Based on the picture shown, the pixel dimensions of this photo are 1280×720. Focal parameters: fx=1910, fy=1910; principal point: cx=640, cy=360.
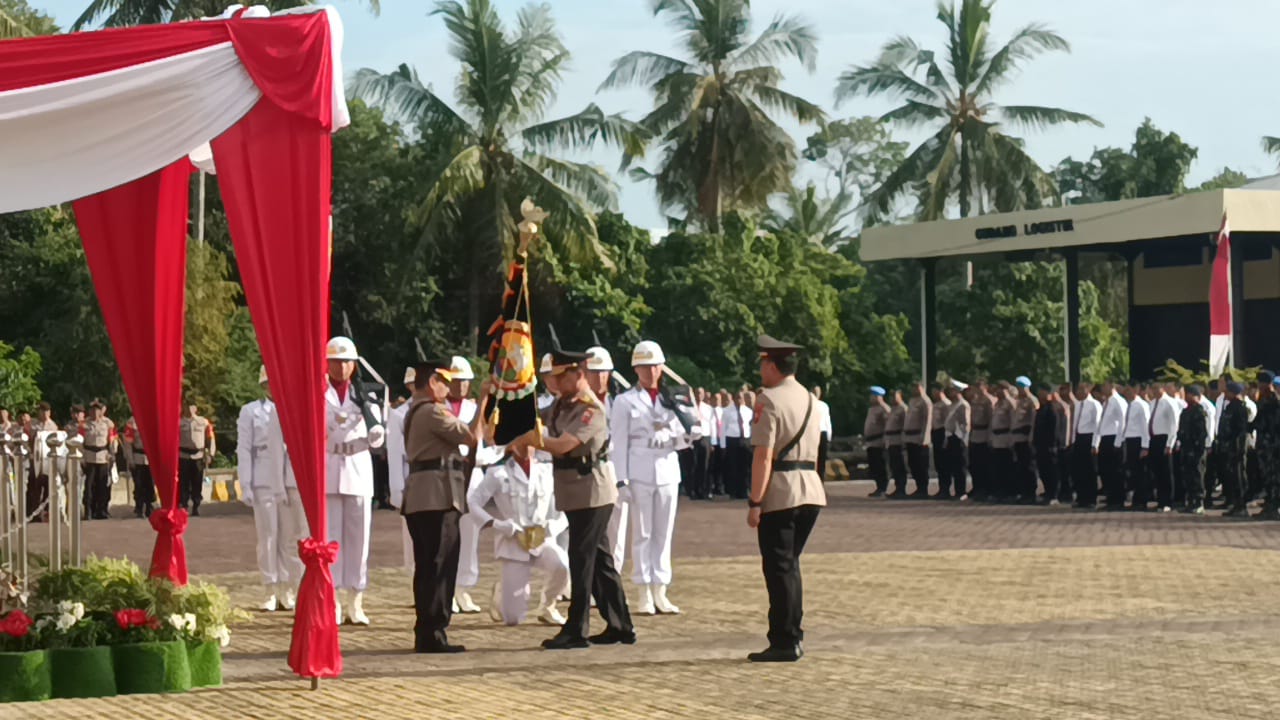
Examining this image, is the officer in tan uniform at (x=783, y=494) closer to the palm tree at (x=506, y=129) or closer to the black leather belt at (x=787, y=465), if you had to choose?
the black leather belt at (x=787, y=465)

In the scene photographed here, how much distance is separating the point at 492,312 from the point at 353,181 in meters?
4.81

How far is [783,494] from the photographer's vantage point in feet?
38.1

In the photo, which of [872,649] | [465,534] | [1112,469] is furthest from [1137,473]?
[872,649]

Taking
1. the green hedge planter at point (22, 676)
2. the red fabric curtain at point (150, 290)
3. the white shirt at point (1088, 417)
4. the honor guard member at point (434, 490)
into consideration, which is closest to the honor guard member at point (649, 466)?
the honor guard member at point (434, 490)

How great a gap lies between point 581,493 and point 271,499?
4039 millimetres

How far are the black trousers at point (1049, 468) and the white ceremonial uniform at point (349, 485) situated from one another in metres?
17.2

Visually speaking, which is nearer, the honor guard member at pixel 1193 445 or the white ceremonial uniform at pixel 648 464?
the white ceremonial uniform at pixel 648 464

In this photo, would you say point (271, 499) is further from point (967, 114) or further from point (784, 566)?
point (967, 114)

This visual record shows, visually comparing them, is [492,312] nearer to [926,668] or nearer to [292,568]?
[292,568]

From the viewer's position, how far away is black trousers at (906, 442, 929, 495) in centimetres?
3192

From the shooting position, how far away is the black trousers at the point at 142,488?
3006cm

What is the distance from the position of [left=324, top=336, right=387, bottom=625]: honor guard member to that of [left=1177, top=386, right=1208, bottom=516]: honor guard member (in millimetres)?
15184

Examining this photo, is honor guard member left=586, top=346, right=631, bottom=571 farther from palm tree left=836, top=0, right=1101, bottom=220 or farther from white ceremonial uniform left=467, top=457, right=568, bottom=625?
palm tree left=836, top=0, right=1101, bottom=220

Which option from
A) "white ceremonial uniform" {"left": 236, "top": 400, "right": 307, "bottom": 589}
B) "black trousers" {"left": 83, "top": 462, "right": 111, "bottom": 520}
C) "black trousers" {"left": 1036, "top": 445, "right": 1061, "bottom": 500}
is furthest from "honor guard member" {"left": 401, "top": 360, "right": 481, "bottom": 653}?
"black trousers" {"left": 83, "top": 462, "right": 111, "bottom": 520}
